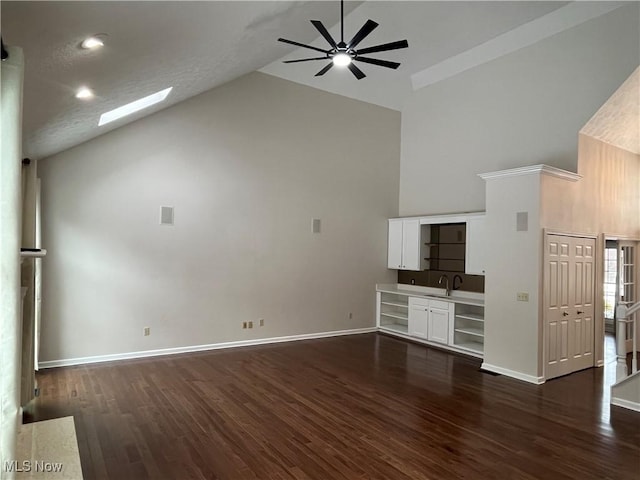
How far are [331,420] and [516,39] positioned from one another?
243 inches

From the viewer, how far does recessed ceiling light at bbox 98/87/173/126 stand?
4762 millimetres

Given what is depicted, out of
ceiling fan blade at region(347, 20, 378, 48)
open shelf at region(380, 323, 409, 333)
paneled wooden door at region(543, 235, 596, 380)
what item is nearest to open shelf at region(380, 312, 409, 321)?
open shelf at region(380, 323, 409, 333)

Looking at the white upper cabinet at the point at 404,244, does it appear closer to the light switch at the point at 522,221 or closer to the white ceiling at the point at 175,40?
the light switch at the point at 522,221

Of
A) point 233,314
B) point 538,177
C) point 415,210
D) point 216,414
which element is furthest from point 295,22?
point 415,210

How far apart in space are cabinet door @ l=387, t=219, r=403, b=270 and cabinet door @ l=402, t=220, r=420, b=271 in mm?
100

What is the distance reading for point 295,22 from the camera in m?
4.17

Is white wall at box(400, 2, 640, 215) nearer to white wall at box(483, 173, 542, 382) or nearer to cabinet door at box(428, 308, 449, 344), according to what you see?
white wall at box(483, 173, 542, 382)

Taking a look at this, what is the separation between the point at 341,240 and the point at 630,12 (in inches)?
205

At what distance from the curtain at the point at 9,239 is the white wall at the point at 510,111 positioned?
634 cm

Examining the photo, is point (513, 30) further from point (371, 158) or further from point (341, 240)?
point (341, 240)

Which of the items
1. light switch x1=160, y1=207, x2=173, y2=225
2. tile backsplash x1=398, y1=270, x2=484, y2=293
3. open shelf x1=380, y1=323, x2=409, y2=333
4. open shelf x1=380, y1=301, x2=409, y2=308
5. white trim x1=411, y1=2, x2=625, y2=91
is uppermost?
white trim x1=411, y1=2, x2=625, y2=91

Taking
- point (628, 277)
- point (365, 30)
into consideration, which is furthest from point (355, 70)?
point (628, 277)

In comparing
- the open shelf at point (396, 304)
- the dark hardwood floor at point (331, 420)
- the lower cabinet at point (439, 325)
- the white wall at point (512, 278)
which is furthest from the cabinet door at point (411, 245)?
the dark hardwood floor at point (331, 420)

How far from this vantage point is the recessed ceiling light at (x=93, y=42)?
7.54 ft
